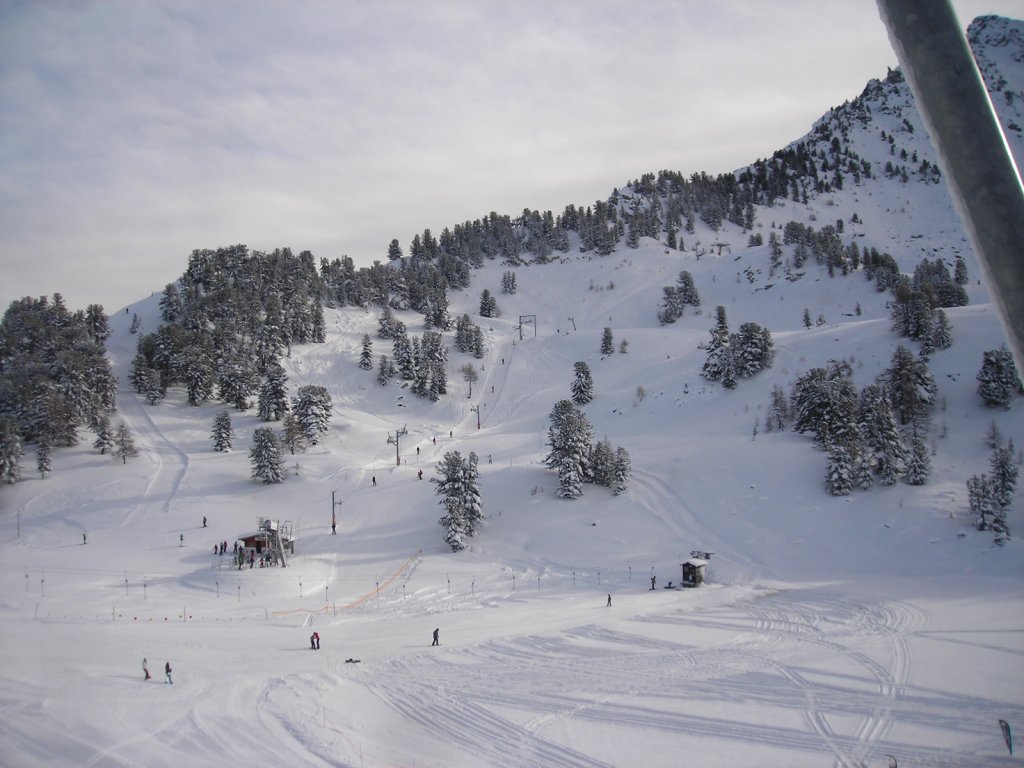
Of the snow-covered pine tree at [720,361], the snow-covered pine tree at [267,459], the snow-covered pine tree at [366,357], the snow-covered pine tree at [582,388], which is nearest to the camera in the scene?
the snow-covered pine tree at [267,459]

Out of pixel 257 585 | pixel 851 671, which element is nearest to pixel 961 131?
pixel 851 671

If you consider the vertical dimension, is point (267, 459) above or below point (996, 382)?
above

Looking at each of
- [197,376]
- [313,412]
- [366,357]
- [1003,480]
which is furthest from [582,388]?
[197,376]

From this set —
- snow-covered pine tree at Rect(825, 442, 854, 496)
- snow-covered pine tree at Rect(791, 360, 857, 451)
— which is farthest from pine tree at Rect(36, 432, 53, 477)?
snow-covered pine tree at Rect(791, 360, 857, 451)

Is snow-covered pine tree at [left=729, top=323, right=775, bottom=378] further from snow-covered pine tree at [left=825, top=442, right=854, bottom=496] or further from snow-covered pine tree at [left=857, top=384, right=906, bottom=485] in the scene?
snow-covered pine tree at [left=825, top=442, right=854, bottom=496]

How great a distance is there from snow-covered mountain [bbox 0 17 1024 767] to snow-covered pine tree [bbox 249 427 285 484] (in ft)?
2.88

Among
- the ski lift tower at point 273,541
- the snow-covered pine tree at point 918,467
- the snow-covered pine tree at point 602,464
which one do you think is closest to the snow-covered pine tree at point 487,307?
the snow-covered pine tree at point 602,464

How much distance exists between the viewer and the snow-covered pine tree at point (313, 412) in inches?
2363

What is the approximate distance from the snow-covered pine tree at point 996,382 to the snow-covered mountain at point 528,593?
1.11 meters

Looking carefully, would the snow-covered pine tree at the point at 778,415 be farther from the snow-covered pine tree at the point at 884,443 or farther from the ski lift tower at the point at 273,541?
the ski lift tower at the point at 273,541

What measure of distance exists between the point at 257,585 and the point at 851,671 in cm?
2815

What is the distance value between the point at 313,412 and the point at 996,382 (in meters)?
57.1

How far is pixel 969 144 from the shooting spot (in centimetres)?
246

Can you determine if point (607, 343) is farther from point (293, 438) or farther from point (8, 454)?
point (8, 454)
